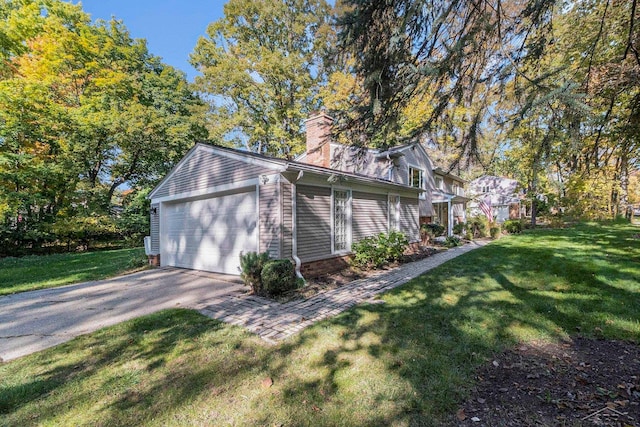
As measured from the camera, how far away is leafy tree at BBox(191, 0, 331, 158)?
21.4m

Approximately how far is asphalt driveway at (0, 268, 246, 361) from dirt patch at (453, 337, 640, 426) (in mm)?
5140

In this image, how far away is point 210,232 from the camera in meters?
9.08

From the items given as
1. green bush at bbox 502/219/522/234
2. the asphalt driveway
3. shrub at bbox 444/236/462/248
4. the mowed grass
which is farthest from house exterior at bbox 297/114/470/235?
the mowed grass

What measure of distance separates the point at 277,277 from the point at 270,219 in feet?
5.50

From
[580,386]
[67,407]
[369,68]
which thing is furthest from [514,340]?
[67,407]

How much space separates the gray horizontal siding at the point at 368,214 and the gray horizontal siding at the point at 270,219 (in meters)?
3.17

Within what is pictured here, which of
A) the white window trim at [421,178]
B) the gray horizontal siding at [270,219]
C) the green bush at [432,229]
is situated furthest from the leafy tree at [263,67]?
the gray horizontal siding at [270,219]

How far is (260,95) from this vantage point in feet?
73.6

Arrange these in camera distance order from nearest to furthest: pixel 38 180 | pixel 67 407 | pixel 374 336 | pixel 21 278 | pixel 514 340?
1. pixel 67 407
2. pixel 514 340
3. pixel 374 336
4. pixel 21 278
5. pixel 38 180

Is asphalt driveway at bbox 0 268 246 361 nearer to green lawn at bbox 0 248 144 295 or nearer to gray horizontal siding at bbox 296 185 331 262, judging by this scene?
green lawn at bbox 0 248 144 295

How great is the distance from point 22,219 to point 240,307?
754 inches

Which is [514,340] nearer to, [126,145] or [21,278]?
[21,278]

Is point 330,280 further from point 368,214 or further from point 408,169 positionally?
point 408,169

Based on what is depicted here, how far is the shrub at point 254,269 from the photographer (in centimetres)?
653
